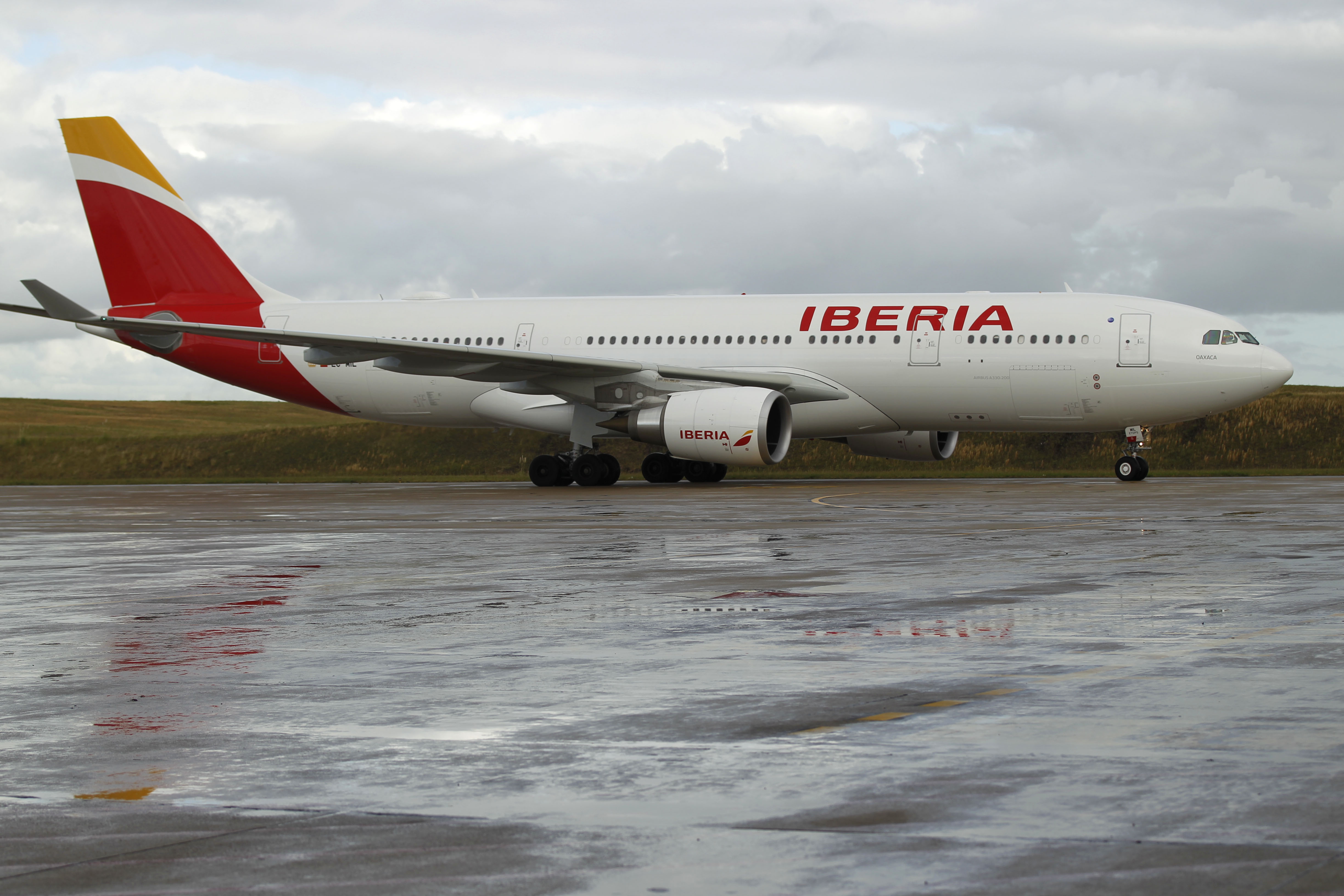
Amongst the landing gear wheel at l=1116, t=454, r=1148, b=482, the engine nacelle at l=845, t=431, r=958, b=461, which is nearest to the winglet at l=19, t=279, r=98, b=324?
the engine nacelle at l=845, t=431, r=958, b=461

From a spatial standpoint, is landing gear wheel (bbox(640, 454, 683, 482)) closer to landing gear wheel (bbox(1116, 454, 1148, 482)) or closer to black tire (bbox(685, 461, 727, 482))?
black tire (bbox(685, 461, 727, 482))

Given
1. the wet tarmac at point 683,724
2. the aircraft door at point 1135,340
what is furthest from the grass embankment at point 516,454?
the wet tarmac at point 683,724

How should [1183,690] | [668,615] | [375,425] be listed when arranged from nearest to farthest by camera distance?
1. [1183,690]
2. [668,615]
3. [375,425]

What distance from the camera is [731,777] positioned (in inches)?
195

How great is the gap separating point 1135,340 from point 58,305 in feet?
65.5

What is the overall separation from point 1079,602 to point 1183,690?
3236 mm

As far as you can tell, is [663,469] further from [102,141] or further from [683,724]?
[683,724]

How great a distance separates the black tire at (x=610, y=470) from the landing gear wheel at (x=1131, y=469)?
957 cm

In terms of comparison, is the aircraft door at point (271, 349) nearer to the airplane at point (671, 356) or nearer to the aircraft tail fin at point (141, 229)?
the airplane at point (671, 356)

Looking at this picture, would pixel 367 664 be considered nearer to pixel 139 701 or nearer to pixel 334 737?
pixel 139 701

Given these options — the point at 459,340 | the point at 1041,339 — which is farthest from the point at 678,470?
the point at 1041,339

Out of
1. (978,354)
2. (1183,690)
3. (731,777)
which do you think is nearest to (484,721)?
(731,777)

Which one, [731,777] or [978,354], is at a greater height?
[978,354]

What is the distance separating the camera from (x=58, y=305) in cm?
2817
